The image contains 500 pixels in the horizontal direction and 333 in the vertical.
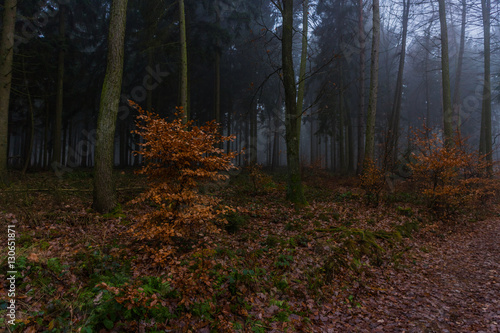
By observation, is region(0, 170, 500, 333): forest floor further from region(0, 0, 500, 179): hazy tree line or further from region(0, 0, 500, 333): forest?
region(0, 0, 500, 179): hazy tree line

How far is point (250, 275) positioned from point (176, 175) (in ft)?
7.31

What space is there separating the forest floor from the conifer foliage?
482 mm

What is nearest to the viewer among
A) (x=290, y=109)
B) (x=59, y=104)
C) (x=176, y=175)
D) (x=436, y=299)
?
(x=436, y=299)

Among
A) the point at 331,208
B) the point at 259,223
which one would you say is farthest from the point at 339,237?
the point at 331,208

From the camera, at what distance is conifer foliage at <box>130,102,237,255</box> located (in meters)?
4.47

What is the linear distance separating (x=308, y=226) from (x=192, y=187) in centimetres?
354

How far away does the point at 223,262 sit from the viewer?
14.3ft

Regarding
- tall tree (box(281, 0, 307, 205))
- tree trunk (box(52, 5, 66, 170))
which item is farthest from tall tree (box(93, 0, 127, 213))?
tree trunk (box(52, 5, 66, 170))

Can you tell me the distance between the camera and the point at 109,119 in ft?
21.0

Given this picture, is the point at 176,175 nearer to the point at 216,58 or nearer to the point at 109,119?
the point at 109,119

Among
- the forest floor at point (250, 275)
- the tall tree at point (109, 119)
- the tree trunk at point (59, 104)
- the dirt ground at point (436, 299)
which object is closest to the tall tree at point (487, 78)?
the forest floor at point (250, 275)

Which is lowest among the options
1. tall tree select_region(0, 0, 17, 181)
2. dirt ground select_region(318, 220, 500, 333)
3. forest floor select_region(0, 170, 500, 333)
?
dirt ground select_region(318, 220, 500, 333)

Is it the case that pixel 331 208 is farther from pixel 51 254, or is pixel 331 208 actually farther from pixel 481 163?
pixel 51 254

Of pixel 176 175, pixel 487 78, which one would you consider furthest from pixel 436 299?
pixel 487 78
